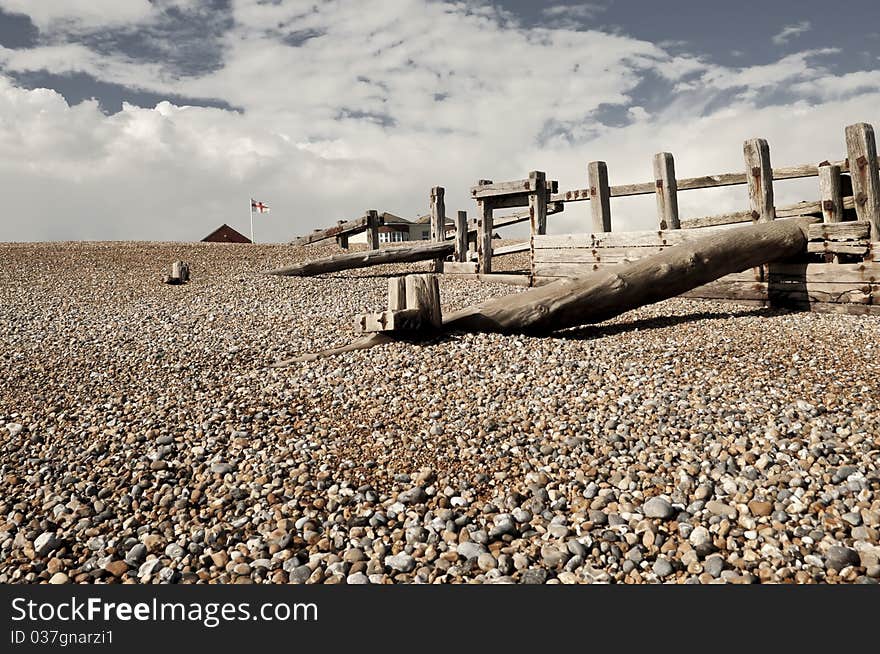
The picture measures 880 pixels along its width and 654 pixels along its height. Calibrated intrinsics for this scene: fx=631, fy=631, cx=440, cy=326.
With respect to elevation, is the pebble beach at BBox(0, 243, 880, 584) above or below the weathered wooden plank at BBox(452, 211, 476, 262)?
below

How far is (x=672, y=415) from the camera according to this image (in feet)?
18.3

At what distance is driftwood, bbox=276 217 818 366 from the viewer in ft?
28.0

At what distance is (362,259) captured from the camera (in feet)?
59.0

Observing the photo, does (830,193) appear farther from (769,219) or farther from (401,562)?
(401,562)

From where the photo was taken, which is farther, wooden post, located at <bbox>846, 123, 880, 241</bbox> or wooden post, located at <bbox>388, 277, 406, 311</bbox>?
wooden post, located at <bbox>846, 123, 880, 241</bbox>

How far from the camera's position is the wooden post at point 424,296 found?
8031mm

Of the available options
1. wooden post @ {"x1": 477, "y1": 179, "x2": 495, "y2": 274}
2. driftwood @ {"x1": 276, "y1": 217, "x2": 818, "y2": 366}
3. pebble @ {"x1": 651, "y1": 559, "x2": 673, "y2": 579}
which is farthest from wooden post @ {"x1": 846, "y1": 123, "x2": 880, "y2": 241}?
pebble @ {"x1": 651, "y1": 559, "x2": 673, "y2": 579}

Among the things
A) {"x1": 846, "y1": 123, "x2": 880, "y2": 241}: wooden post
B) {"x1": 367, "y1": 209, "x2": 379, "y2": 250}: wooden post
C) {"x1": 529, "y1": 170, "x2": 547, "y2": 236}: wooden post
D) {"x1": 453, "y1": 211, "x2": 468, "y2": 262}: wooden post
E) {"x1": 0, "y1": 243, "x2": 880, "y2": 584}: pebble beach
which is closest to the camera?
{"x1": 0, "y1": 243, "x2": 880, "y2": 584}: pebble beach

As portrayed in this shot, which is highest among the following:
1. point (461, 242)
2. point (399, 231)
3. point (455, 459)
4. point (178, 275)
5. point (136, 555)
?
point (399, 231)

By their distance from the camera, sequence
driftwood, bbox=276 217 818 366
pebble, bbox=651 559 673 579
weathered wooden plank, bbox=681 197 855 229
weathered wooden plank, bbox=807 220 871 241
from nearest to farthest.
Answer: pebble, bbox=651 559 673 579 → driftwood, bbox=276 217 818 366 → weathered wooden plank, bbox=807 220 871 241 → weathered wooden plank, bbox=681 197 855 229

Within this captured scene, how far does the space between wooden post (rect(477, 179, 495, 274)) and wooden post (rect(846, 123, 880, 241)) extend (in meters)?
8.35

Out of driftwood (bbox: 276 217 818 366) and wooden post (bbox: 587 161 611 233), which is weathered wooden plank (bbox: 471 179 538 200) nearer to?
wooden post (bbox: 587 161 611 233)

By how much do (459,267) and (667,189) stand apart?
6777 millimetres

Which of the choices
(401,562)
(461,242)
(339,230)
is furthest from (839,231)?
(339,230)
